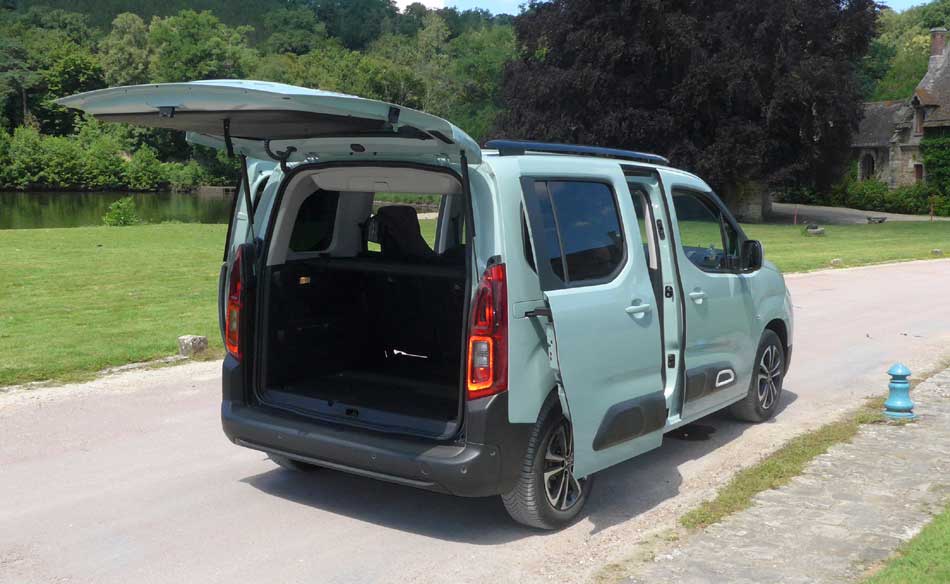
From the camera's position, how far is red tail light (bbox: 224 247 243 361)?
6191 mm

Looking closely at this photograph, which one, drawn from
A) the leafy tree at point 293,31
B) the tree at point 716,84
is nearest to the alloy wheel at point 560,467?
the tree at point 716,84

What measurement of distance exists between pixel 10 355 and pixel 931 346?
10.8 metres

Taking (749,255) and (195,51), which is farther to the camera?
(195,51)

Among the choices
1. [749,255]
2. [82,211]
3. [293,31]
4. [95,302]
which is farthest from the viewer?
[293,31]

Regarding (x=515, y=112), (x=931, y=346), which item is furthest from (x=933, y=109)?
(x=931, y=346)

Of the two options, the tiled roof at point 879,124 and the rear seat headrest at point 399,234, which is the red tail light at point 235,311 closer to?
the rear seat headrest at point 399,234

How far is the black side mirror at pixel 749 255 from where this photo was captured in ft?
25.6

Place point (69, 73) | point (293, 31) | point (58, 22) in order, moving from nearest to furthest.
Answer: point (69, 73), point (58, 22), point (293, 31)

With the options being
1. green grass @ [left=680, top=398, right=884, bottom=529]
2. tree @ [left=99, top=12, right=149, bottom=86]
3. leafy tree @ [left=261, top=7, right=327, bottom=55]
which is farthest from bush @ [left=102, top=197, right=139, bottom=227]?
leafy tree @ [left=261, top=7, right=327, bottom=55]

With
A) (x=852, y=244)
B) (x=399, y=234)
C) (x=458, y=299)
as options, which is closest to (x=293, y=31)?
(x=852, y=244)

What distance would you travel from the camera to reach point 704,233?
7.59 metres

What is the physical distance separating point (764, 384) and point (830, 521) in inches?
105

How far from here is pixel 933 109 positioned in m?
62.5

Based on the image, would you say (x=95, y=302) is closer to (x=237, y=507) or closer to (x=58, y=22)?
(x=237, y=507)
